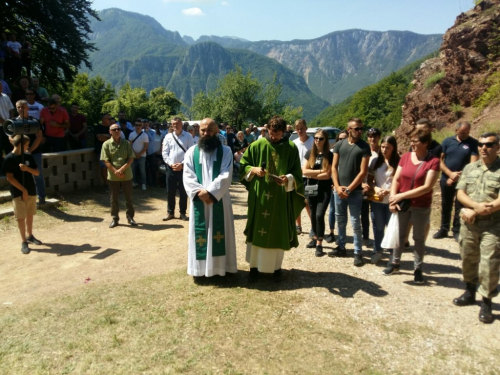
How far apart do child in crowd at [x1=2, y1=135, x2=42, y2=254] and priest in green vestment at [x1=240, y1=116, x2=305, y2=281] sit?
379cm

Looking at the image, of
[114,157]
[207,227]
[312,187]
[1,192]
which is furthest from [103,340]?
[1,192]

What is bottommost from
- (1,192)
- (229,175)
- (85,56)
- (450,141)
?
(1,192)

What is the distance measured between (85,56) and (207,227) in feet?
61.1

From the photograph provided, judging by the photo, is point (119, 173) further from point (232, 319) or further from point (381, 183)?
point (381, 183)

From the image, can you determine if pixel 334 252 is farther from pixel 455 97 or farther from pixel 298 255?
pixel 455 97

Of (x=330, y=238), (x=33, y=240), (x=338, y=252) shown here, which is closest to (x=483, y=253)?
(x=338, y=252)

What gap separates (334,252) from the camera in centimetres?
614

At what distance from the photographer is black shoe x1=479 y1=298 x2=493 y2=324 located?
162 inches

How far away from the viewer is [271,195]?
4957 millimetres

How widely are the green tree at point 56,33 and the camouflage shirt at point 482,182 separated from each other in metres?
19.6

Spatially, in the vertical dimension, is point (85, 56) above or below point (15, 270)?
above

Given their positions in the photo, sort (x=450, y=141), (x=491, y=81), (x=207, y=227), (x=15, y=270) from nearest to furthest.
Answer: (x=207, y=227), (x=15, y=270), (x=450, y=141), (x=491, y=81)

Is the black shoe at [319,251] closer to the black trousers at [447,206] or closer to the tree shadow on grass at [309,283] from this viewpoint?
the tree shadow on grass at [309,283]

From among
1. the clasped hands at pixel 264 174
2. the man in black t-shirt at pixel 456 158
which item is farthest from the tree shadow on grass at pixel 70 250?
the man in black t-shirt at pixel 456 158
